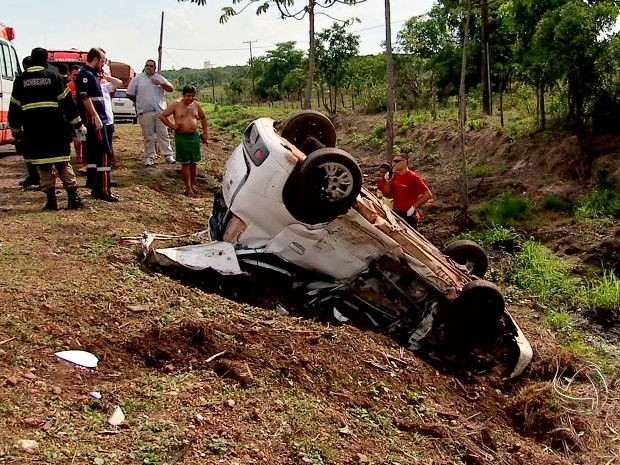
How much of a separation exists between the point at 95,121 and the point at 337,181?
352cm

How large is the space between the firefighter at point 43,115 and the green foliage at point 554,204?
7729 mm

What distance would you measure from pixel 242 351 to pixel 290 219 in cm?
137

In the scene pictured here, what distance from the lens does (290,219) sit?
16.3ft

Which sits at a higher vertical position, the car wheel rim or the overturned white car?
the car wheel rim

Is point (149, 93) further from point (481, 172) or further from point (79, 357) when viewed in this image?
point (481, 172)

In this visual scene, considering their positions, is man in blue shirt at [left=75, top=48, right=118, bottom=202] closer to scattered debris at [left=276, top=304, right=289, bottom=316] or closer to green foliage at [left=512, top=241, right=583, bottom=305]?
scattered debris at [left=276, top=304, right=289, bottom=316]

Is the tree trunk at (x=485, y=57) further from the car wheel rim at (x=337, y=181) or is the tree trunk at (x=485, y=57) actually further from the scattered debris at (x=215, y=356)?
the scattered debris at (x=215, y=356)

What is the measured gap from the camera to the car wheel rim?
473 centimetres

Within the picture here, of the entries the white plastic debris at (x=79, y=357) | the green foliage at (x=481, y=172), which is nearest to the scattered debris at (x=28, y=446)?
the white plastic debris at (x=79, y=357)

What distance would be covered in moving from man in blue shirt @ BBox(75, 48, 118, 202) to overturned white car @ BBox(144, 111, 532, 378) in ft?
8.52

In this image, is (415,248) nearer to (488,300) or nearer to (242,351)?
(488,300)


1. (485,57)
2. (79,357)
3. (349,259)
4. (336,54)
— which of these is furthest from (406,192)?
(336,54)

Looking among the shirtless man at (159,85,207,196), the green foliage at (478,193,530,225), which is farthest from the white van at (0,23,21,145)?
the green foliage at (478,193,530,225)

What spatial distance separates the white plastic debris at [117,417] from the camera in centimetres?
292
